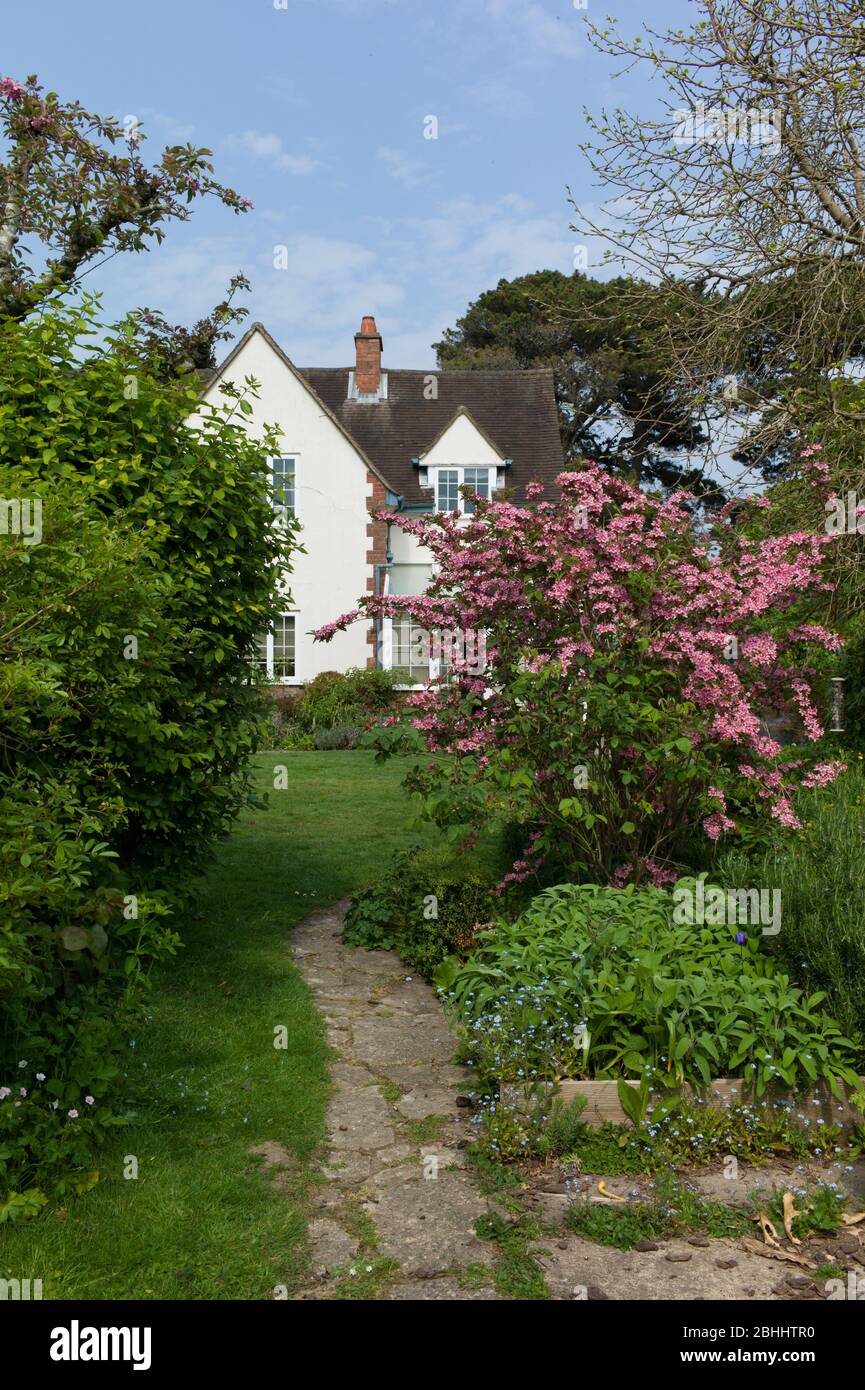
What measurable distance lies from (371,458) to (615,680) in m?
21.3

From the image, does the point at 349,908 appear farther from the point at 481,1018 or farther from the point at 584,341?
the point at 584,341

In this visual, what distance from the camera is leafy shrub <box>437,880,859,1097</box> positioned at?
487cm

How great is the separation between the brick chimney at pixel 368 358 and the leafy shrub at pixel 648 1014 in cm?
2487

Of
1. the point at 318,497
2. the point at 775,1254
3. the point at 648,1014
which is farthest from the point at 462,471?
the point at 775,1254

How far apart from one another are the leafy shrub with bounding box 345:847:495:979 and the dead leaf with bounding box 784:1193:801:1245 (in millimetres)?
3425

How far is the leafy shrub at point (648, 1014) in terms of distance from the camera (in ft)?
16.0

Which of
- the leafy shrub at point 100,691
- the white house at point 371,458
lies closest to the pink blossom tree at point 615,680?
the leafy shrub at point 100,691

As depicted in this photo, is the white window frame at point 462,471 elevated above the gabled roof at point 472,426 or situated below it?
below

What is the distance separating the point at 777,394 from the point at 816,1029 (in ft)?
23.5

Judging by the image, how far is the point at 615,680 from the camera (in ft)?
23.0

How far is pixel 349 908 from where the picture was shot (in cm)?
888

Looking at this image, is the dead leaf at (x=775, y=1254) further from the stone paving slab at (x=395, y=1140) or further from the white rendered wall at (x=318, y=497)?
the white rendered wall at (x=318, y=497)

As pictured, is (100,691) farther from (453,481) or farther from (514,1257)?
(453,481)

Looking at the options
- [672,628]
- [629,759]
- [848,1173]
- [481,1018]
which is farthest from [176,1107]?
[672,628]
